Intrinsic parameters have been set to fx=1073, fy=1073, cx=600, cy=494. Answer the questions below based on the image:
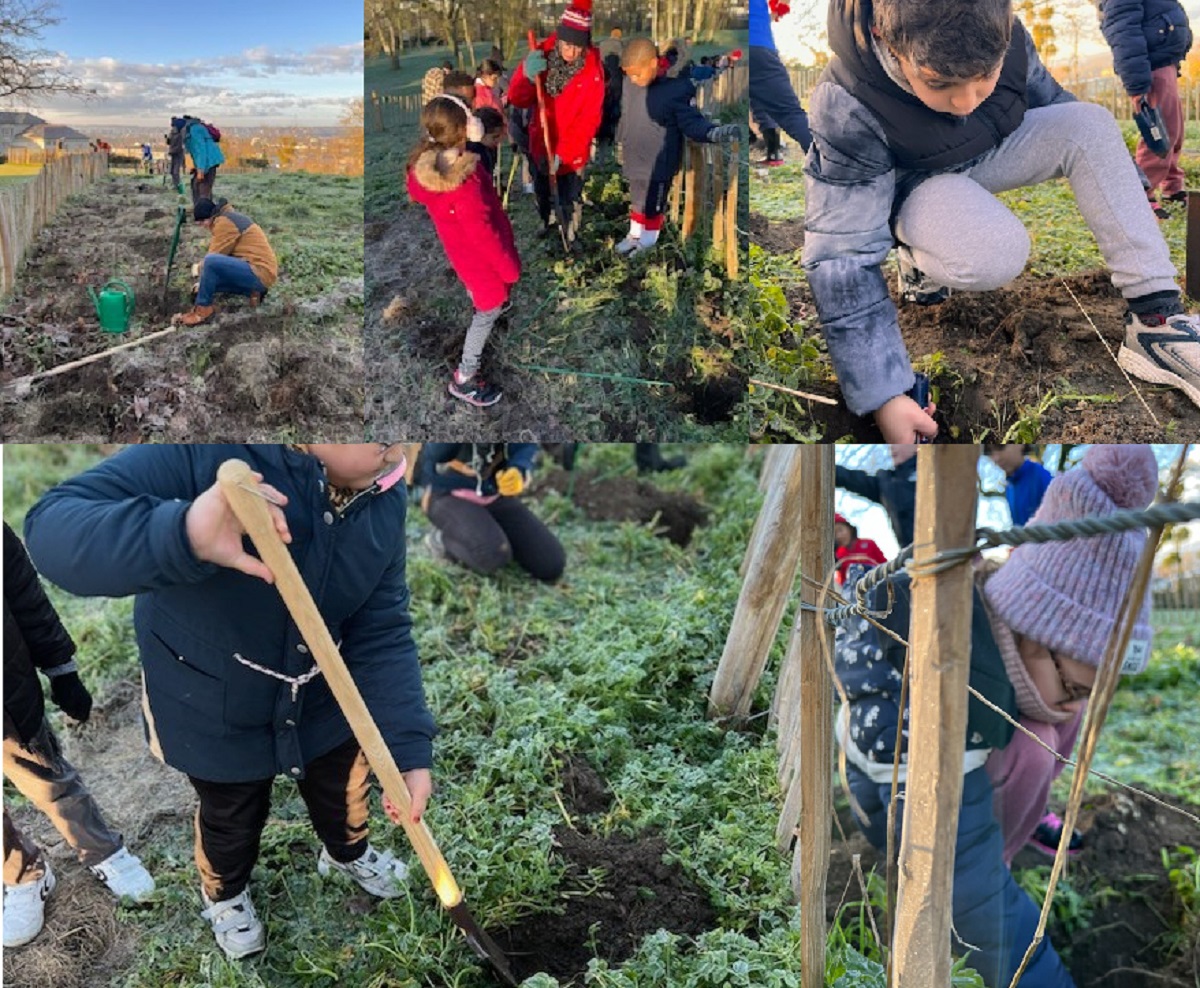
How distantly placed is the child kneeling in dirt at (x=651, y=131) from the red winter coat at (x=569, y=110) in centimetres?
7

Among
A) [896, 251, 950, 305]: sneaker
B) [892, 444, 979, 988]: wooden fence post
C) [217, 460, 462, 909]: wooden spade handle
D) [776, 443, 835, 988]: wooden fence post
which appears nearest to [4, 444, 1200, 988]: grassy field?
[776, 443, 835, 988]: wooden fence post

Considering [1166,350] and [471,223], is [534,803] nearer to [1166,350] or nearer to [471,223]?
[471,223]

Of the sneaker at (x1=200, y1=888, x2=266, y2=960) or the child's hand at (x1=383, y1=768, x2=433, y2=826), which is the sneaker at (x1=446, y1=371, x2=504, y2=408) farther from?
the sneaker at (x1=200, y1=888, x2=266, y2=960)

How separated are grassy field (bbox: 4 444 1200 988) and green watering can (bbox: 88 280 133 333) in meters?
1.15

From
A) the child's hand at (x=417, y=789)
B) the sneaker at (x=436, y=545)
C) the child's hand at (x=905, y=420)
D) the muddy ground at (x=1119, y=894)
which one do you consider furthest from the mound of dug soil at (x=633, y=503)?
the child's hand at (x=417, y=789)

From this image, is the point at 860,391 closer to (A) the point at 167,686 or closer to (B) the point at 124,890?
(A) the point at 167,686

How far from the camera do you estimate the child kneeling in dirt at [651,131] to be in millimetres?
2834

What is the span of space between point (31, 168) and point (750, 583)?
7.80 feet

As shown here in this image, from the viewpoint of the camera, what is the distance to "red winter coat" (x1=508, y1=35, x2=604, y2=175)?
2.86 m

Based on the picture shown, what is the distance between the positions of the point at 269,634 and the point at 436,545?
2230 mm

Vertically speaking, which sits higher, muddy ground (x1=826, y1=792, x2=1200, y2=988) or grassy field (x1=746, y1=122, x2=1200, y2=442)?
grassy field (x1=746, y1=122, x2=1200, y2=442)

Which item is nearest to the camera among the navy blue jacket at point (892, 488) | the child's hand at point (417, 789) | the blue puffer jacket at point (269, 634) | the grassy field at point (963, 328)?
the blue puffer jacket at point (269, 634)

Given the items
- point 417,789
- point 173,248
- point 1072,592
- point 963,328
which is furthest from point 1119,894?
point 173,248

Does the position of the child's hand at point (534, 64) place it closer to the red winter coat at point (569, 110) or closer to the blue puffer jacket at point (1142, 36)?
the red winter coat at point (569, 110)
